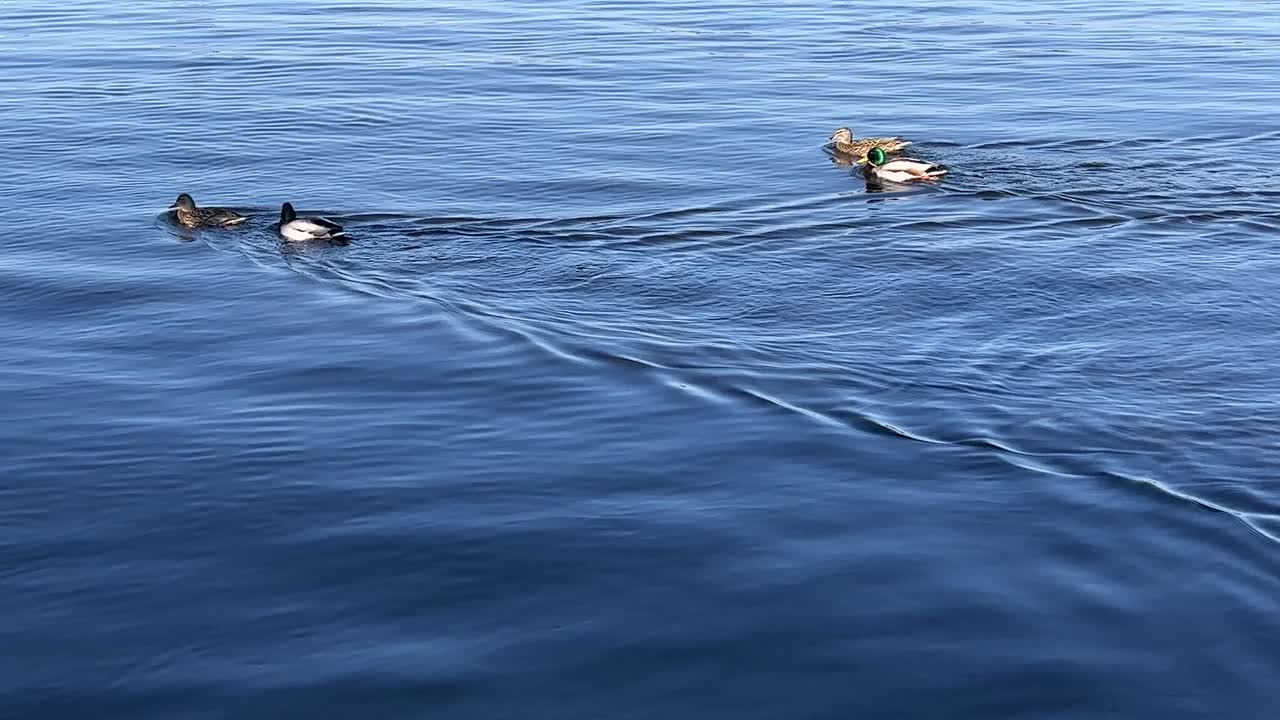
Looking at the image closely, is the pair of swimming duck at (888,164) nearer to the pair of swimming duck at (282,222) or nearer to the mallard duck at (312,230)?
the pair of swimming duck at (282,222)

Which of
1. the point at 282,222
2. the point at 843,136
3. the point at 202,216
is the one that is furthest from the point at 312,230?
the point at 843,136

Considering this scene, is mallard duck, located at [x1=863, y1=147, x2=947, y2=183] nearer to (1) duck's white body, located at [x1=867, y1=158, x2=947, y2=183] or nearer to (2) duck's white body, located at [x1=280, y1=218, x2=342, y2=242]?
(1) duck's white body, located at [x1=867, y1=158, x2=947, y2=183]

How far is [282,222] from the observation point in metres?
21.2

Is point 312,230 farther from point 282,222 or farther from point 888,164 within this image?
point 888,164

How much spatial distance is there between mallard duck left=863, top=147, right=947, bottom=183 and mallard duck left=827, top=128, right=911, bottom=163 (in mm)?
1056

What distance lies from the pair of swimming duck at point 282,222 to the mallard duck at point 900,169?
7.41 meters

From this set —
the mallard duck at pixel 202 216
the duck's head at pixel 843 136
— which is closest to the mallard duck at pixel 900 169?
the duck's head at pixel 843 136

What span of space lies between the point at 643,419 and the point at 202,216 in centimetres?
919

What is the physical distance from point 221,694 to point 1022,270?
11674 millimetres

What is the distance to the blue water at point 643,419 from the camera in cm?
1054

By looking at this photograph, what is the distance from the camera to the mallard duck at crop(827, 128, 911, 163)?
25.5 meters

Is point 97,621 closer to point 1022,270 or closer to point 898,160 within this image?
point 1022,270

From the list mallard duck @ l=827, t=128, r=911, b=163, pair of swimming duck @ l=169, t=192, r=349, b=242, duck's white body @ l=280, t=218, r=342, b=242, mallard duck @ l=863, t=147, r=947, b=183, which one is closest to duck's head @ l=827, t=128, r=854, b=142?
mallard duck @ l=827, t=128, r=911, b=163

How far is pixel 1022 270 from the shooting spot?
19.3m
